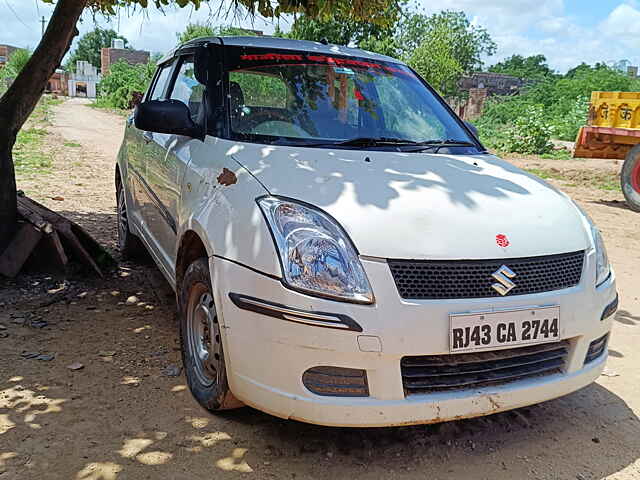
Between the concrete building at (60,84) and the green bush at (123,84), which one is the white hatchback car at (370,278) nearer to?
the green bush at (123,84)

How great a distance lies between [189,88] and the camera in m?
4.13

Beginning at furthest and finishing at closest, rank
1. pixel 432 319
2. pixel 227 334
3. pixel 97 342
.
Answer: pixel 97 342
pixel 227 334
pixel 432 319

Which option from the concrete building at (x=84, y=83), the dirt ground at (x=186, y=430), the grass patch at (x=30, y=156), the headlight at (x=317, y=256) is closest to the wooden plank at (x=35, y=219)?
the dirt ground at (x=186, y=430)

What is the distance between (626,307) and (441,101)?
2.28 meters

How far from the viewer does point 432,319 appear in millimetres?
2385

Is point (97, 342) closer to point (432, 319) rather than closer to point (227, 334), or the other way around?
point (227, 334)

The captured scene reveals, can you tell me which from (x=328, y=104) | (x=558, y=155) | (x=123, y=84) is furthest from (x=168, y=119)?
(x=123, y=84)

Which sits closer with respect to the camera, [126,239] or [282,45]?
[282,45]

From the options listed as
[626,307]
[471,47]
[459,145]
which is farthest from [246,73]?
[471,47]

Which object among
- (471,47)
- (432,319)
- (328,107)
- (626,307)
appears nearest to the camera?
(432,319)

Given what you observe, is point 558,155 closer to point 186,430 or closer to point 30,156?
point 30,156

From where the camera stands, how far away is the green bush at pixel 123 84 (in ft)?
126

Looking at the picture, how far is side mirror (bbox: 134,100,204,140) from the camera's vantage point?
3391 millimetres

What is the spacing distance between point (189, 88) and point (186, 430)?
2.22 metres
